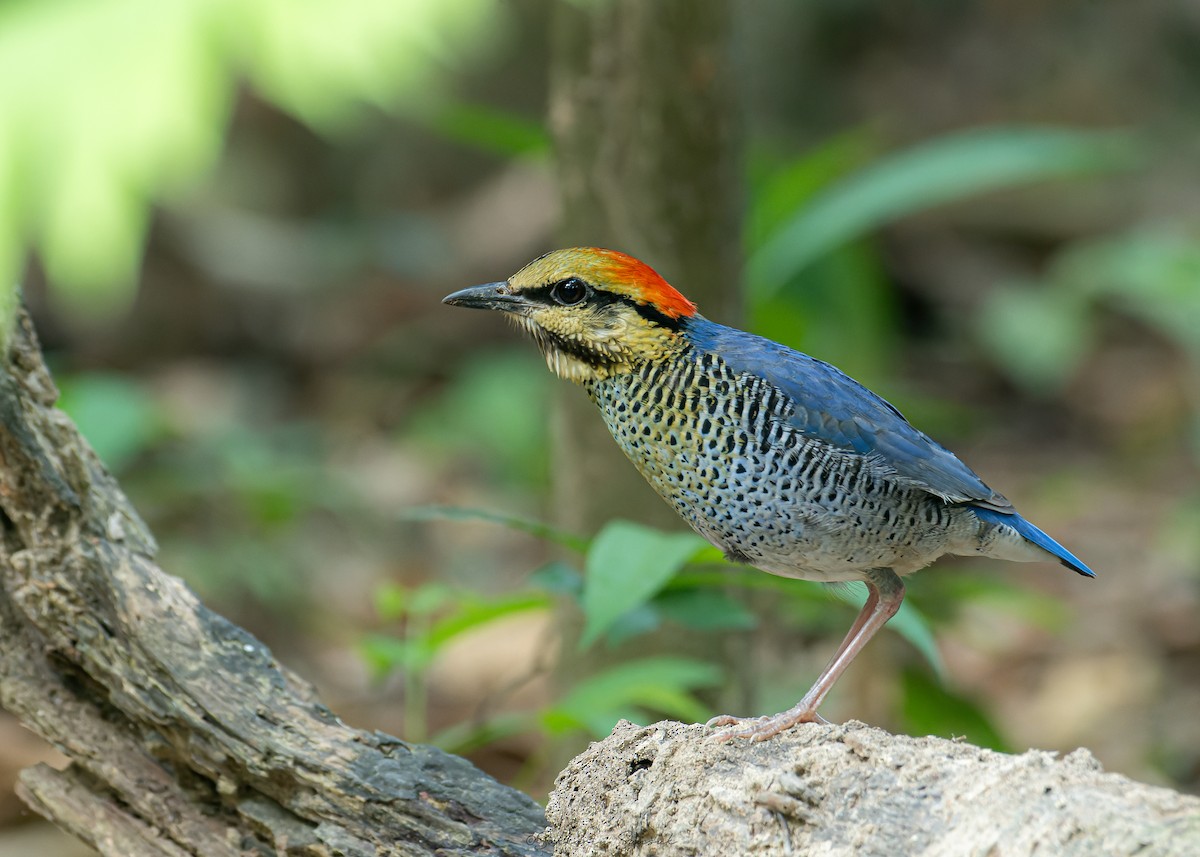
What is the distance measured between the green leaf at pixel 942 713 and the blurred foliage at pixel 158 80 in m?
4.42

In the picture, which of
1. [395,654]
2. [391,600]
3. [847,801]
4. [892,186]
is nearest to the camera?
[847,801]

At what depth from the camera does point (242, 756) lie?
3.05m

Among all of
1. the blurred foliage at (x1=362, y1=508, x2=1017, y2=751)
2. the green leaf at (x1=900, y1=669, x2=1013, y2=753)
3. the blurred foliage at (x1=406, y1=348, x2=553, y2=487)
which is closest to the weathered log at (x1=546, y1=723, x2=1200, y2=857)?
the blurred foliage at (x1=362, y1=508, x2=1017, y2=751)

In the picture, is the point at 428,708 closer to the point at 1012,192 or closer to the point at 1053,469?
the point at 1053,469

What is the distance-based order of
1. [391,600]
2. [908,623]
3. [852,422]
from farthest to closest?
[391,600]
[908,623]
[852,422]

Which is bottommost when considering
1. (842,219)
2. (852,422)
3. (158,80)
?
(158,80)

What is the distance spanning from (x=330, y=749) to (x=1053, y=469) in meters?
8.94

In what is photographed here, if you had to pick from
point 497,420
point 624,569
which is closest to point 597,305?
point 624,569

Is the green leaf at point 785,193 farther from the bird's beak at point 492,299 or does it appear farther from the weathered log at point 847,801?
the weathered log at point 847,801

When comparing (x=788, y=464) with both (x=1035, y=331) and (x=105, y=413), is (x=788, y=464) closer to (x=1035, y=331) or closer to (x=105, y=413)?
(x=105, y=413)

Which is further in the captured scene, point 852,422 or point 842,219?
point 842,219

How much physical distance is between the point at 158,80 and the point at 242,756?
226 cm

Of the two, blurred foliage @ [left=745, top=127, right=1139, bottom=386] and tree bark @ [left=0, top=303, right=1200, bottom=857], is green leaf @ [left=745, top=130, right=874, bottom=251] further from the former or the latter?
tree bark @ [left=0, top=303, right=1200, bottom=857]

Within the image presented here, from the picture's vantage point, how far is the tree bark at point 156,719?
9.98 ft
